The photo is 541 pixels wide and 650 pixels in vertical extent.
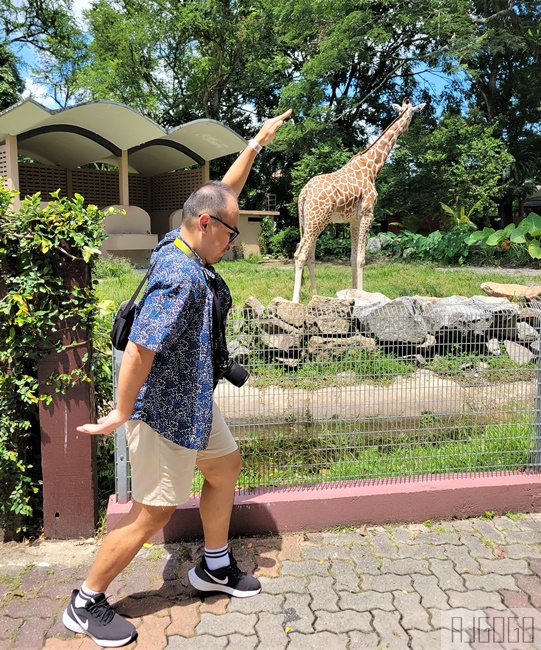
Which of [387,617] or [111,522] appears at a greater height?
[111,522]

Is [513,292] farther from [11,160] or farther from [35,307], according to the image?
[11,160]

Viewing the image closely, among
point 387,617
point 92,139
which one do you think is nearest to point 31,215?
point 387,617

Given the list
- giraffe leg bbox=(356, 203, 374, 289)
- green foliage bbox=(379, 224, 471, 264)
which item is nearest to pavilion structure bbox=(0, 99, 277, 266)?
green foliage bbox=(379, 224, 471, 264)

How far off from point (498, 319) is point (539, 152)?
21.4 meters

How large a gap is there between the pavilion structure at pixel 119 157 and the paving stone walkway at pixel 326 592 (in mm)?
10855

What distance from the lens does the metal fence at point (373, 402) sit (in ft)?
11.8

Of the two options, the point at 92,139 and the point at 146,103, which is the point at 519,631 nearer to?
the point at 92,139

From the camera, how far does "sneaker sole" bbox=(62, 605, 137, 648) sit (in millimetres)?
2545

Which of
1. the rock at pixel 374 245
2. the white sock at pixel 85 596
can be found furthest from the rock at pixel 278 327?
the rock at pixel 374 245

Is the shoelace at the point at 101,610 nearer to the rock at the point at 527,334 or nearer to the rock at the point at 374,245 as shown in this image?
the rock at the point at 527,334

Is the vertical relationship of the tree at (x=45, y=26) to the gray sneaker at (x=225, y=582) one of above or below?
above

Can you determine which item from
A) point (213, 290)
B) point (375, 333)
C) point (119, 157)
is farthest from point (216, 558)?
point (119, 157)

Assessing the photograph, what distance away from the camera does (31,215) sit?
123 inches

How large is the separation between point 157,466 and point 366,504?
159cm
